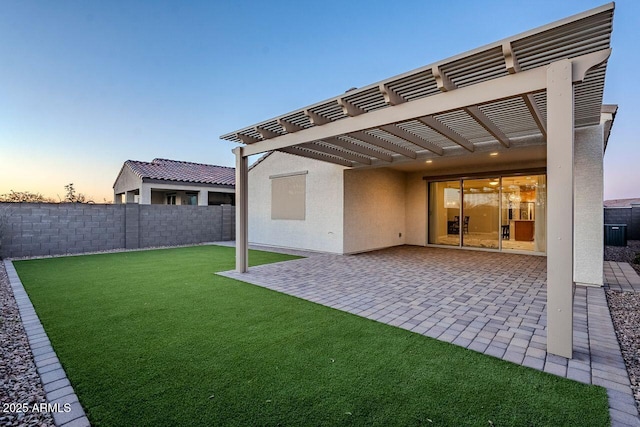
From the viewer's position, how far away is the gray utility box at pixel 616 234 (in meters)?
10.6

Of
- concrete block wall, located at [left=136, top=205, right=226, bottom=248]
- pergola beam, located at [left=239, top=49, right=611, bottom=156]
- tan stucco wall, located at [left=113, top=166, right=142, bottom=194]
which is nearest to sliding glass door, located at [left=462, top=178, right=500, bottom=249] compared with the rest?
pergola beam, located at [left=239, top=49, right=611, bottom=156]

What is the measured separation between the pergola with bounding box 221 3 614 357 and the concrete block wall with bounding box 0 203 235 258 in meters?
7.34

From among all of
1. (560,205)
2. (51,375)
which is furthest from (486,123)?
(51,375)

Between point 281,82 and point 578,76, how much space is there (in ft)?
38.4

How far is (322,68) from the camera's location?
40.4ft

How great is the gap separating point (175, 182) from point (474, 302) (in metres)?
15.3

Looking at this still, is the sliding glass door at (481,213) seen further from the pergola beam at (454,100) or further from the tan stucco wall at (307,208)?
the pergola beam at (454,100)

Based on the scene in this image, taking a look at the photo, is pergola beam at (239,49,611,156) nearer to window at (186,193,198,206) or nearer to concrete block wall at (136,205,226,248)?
concrete block wall at (136,205,226,248)

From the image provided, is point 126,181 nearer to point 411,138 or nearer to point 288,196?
point 288,196

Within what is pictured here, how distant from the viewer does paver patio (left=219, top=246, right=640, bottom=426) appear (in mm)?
2568

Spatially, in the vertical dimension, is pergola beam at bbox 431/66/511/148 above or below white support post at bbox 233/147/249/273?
above

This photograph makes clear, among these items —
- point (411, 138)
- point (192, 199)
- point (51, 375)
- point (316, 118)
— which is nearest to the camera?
point (51, 375)

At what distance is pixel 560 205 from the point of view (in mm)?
2625

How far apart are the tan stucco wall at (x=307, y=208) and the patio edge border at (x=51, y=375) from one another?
22.6 ft
